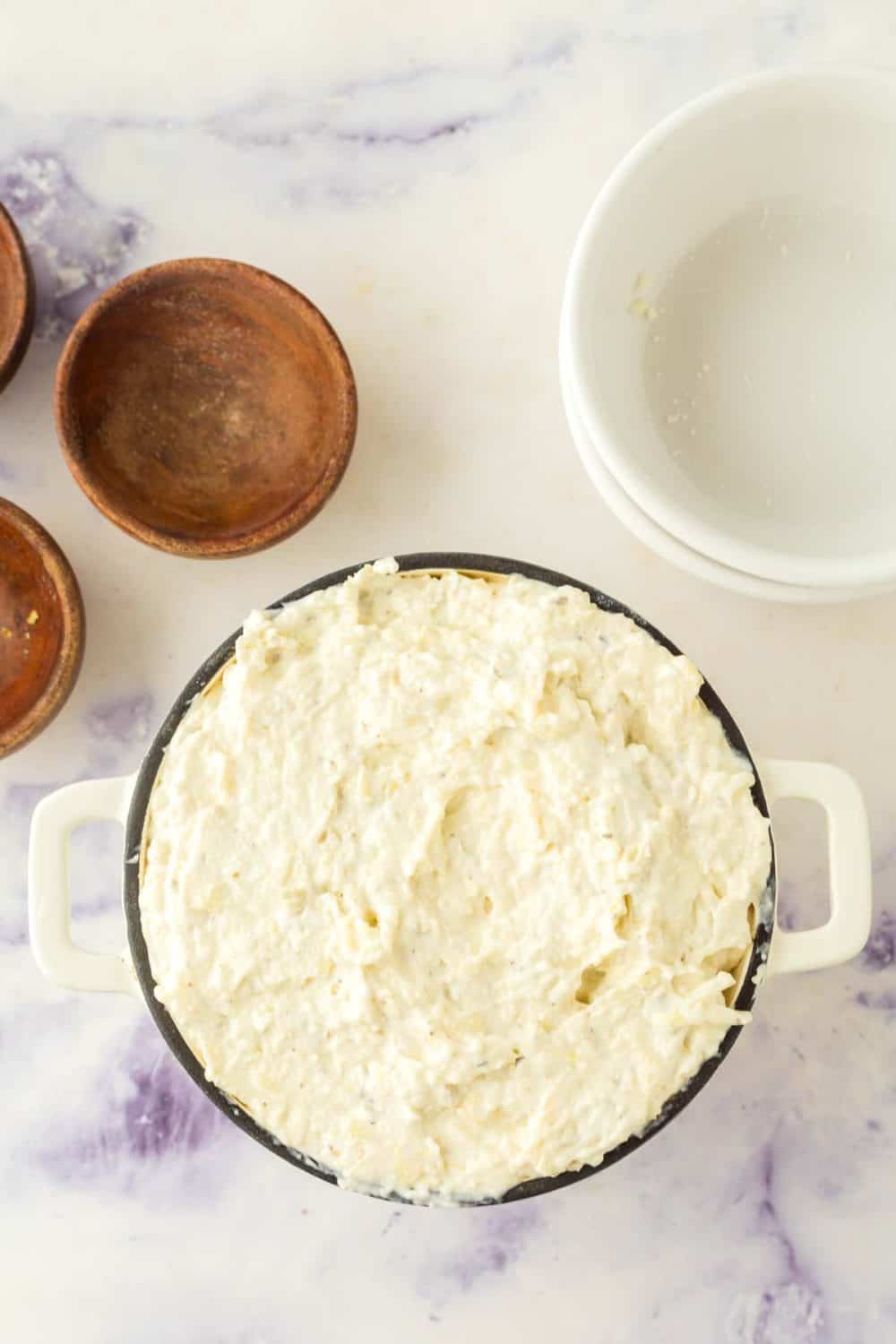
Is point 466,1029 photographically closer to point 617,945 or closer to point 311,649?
point 617,945

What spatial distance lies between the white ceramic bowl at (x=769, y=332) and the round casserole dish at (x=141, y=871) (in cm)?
24

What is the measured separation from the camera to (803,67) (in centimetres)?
125

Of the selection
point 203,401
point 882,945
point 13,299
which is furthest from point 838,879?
point 13,299

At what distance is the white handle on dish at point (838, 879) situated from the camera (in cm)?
114

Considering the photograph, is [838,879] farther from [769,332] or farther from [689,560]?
[769,332]

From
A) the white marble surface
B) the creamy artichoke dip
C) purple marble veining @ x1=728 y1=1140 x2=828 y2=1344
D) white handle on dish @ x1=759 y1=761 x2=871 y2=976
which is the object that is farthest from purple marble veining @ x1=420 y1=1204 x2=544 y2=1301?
white handle on dish @ x1=759 y1=761 x2=871 y2=976

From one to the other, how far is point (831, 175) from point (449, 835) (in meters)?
0.78

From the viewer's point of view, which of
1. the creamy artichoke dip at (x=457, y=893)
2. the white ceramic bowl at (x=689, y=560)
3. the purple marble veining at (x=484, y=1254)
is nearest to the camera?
the creamy artichoke dip at (x=457, y=893)

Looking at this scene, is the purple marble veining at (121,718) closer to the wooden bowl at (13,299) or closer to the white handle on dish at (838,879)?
the wooden bowl at (13,299)

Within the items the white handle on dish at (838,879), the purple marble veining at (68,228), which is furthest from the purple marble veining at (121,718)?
the white handle on dish at (838,879)

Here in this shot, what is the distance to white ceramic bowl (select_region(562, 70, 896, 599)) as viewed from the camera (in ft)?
4.30

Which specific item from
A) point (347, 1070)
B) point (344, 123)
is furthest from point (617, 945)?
point (344, 123)

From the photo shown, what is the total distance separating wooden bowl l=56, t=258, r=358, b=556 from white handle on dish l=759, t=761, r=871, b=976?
21.1 inches

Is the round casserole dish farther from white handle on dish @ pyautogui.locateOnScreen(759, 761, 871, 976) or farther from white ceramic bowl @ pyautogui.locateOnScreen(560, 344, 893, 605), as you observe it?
white ceramic bowl @ pyautogui.locateOnScreen(560, 344, 893, 605)
